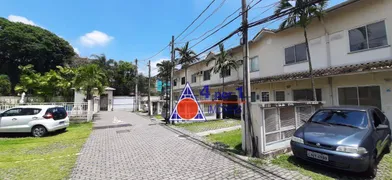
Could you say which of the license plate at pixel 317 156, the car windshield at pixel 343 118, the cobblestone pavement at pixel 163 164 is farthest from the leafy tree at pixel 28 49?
the license plate at pixel 317 156

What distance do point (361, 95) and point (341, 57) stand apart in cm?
228

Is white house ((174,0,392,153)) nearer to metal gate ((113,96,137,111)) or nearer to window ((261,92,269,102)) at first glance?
window ((261,92,269,102))

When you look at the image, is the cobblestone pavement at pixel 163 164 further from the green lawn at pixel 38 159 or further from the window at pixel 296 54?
the window at pixel 296 54

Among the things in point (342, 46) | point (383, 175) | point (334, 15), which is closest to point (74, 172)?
point (383, 175)

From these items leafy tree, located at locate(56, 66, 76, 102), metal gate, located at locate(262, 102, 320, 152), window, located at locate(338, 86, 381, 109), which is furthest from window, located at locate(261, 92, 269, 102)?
leafy tree, located at locate(56, 66, 76, 102)

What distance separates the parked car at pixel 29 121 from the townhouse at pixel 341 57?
13.0m

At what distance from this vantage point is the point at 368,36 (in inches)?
382

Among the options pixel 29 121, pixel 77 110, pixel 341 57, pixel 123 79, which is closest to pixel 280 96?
pixel 341 57

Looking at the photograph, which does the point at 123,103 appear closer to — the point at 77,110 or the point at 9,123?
the point at 77,110

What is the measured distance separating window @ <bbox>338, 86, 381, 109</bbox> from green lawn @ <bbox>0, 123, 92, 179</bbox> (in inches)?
492

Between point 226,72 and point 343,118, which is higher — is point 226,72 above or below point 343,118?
above

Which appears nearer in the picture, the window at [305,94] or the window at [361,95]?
the window at [361,95]

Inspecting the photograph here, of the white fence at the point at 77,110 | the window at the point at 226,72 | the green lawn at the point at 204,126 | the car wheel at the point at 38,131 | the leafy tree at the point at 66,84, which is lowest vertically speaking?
the green lawn at the point at 204,126

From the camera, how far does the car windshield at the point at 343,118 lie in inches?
209
